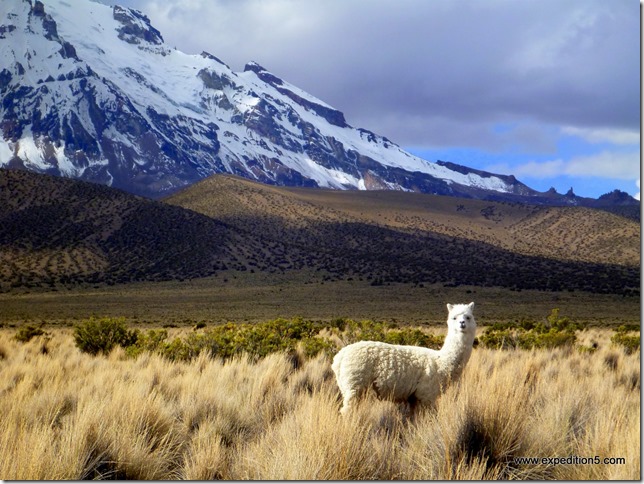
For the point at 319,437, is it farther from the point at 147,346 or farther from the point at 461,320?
the point at 147,346

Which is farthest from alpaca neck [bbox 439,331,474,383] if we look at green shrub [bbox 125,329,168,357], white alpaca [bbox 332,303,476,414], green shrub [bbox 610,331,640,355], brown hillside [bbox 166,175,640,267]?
brown hillside [bbox 166,175,640,267]

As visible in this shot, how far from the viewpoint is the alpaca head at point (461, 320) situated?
685 cm

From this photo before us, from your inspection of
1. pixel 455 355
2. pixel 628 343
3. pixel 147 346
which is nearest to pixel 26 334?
pixel 147 346

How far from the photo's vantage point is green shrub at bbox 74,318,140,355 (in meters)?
15.7

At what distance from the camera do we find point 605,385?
7.66 metres

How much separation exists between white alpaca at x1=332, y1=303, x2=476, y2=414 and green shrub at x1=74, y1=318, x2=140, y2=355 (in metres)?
10.6

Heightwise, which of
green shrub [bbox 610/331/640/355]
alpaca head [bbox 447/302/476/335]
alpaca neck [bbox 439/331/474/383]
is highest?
alpaca head [bbox 447/302/476/335]

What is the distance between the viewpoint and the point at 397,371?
6.50 meters

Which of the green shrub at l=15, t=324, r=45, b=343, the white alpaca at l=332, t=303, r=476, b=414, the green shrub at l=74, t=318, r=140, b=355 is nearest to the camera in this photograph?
the white alpaca at l=332, t=303, r=476, b=414

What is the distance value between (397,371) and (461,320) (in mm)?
995

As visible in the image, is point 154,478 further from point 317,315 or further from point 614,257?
point 614,257

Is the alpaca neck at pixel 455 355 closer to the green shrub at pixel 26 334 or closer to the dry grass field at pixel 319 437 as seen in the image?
the dry grass field at pixel 319 437

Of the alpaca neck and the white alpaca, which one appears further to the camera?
the alpaca neck

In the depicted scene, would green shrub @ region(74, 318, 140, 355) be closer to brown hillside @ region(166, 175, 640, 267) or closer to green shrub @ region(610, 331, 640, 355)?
green shrub @ region(610, 331, 640, 355)
